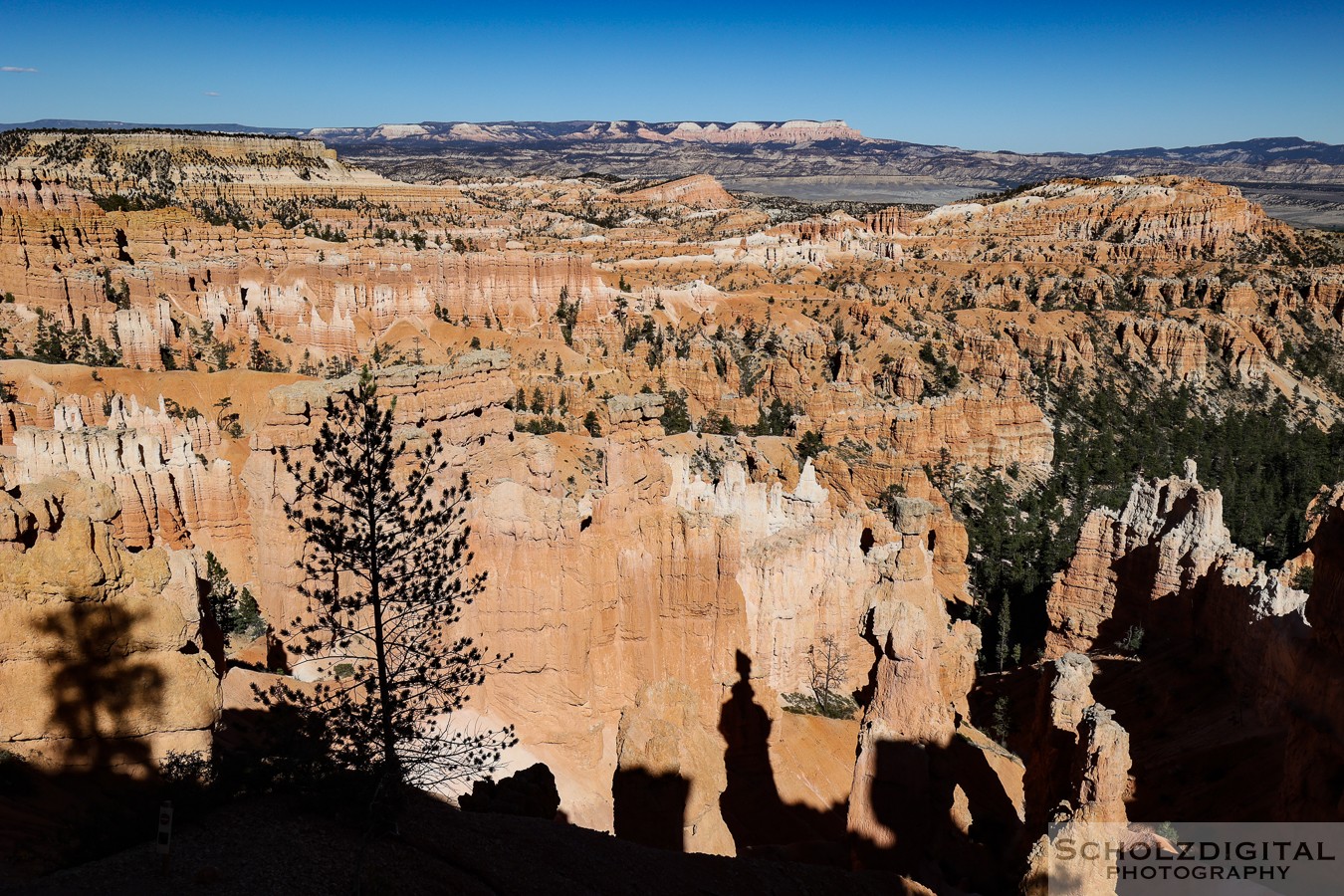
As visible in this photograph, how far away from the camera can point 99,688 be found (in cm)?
1020

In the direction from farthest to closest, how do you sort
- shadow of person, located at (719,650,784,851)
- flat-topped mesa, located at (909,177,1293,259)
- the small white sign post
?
flat-topped mesa, located at (909,177,1293,259), shadow of person, located at (719,650,784,851), the small white sign post

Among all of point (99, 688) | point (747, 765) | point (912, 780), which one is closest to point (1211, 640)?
point (747, 765)

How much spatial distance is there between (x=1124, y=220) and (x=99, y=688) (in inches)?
5050

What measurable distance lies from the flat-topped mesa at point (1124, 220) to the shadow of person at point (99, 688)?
111 m

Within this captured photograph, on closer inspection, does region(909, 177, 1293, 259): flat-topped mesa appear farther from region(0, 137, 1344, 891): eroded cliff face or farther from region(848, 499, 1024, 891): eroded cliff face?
region(848, 499, 1024, 891): eroded cliff face

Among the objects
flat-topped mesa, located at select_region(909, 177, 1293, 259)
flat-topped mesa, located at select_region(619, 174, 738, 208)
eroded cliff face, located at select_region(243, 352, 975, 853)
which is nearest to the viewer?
eroded cliff face, located at select_region(243, 352, 975, 853)

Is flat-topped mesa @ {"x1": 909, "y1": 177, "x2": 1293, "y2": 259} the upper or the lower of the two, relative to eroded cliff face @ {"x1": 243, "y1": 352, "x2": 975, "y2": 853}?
upper

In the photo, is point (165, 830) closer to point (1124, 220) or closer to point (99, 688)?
point (99, 688)

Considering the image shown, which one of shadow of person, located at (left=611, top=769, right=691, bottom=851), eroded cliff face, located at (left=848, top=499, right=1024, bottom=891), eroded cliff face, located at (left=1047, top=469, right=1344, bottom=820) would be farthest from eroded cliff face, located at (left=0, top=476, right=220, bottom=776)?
eroded cliff face, located at (left=1047, top=469, right=1344, bottom=820)

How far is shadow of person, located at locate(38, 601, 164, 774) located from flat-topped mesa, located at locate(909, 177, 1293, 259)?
111313 mm

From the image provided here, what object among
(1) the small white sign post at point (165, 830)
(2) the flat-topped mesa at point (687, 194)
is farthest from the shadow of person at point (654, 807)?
(2) the flat-topped mesa at point (687, 194)

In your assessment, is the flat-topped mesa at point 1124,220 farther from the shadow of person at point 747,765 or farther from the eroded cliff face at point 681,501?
the shadow of person at point 747,765

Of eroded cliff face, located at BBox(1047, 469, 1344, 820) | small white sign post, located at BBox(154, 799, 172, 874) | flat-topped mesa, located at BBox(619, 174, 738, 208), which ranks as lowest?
eroded cliff face, located at BBox(1047, 469, 1344, 820)

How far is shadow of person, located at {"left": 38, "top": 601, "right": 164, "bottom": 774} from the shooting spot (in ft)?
32.9
